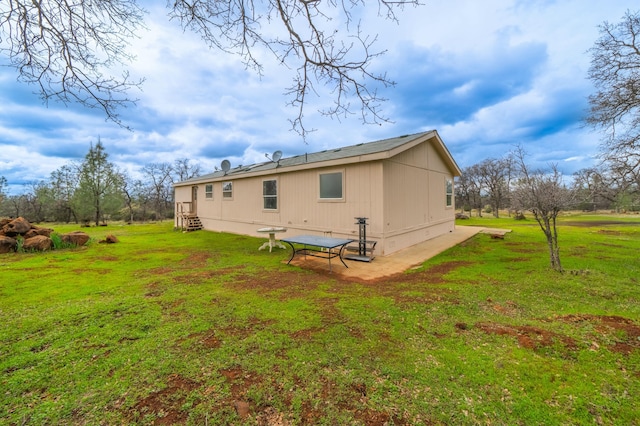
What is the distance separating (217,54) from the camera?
3.41m

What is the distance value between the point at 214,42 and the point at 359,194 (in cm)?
510

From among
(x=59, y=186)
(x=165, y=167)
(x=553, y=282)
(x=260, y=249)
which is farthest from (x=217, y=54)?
(x=165, y=167)

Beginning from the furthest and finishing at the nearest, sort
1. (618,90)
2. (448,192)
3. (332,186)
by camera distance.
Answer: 1. (448,192)
2. (332,186)
3. (618,90)

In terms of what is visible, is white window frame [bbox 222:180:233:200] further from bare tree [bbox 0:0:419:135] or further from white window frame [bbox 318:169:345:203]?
bare tree [bbox 0:0:419:135]

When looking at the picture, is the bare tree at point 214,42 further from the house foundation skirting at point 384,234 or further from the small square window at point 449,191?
the small square window at point 449,191

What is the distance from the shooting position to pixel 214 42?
10.3ft

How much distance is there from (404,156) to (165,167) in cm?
2596

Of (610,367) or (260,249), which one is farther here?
(260,249)

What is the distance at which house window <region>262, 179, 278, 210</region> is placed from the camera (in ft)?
33.0

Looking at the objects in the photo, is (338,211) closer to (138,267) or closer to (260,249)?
(260,249)

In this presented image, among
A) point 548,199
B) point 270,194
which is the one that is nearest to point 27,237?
point 270,194

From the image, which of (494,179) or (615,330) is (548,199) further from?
(494,179)

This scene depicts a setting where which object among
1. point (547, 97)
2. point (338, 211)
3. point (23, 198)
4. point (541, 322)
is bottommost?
point (541, 322)

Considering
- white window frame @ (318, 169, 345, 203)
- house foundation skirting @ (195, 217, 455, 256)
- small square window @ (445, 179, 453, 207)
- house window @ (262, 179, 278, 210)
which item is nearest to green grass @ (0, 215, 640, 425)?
house foundation skirting @ (195, 217, 455, 256)
